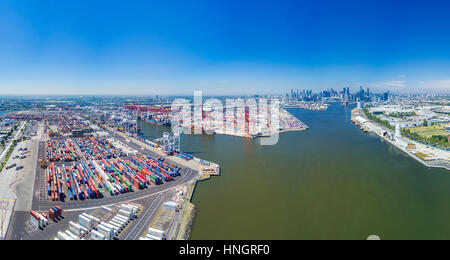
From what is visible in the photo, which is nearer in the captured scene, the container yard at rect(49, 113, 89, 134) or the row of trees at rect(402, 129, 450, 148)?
the row of trees at rect(402, 129, 450, 148)

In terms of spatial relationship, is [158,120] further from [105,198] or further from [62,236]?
[62,236]

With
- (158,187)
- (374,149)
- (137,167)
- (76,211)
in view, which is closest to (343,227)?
(158,187)

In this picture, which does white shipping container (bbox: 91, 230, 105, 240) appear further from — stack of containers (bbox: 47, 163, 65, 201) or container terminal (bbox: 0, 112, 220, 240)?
stack of containers (bbox: 47, 163, 65, 201)

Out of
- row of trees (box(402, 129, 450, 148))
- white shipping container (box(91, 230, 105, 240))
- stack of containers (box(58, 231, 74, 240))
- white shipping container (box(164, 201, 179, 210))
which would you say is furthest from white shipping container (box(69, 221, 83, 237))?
row of trees (box(402, 129, 450, 148))

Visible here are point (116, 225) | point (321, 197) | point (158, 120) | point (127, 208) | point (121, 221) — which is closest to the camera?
point (116, 225)

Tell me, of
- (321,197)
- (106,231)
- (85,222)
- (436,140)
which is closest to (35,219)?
(85,222)

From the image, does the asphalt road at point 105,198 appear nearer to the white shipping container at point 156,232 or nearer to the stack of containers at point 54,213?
the stack of containers at point 54,213

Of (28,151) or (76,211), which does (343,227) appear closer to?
(76,211)
